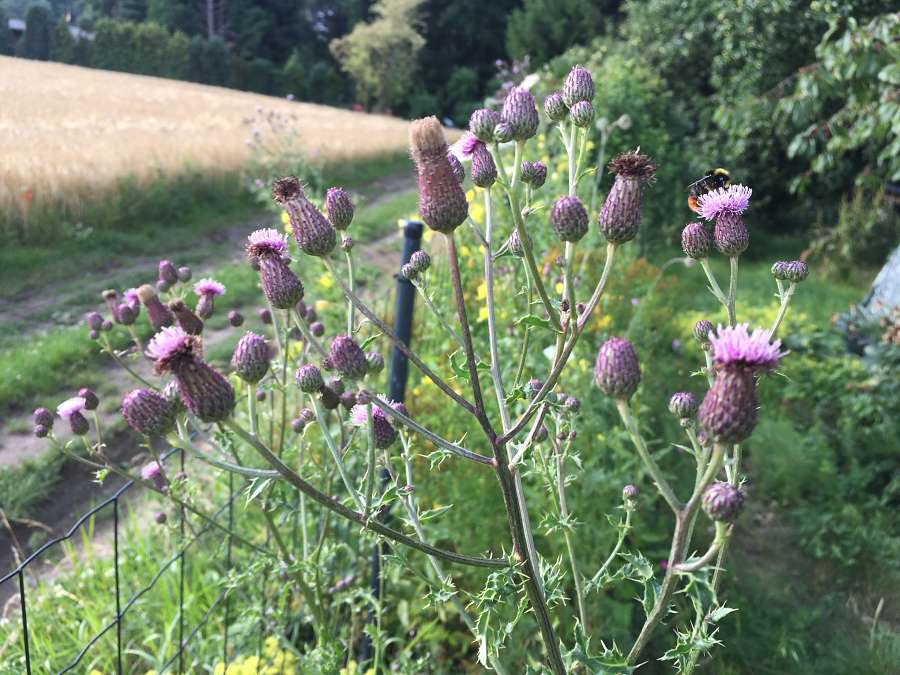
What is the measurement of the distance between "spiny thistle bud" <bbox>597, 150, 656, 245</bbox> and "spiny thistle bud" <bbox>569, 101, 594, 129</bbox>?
19 cm

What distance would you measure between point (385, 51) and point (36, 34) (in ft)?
86.9

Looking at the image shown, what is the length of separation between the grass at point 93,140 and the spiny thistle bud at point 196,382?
→ 781 centimetres

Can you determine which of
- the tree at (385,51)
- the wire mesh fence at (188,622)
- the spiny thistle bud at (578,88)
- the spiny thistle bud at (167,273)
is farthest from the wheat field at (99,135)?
the tree at (385,51)

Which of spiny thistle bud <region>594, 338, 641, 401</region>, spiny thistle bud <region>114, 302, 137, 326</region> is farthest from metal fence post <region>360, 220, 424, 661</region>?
spiny thistle bud <region>594, 338, 641, 401</region>

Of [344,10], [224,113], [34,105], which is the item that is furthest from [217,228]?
[344,10]

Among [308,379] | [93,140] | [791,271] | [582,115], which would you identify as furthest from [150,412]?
[93,140]

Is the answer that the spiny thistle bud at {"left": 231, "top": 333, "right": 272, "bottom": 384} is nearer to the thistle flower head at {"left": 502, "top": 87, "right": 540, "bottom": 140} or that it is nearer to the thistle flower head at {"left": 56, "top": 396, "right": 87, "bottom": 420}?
the thistle flower head at {"left": 502, "top": 87, "right": 540, "bottom": 140}

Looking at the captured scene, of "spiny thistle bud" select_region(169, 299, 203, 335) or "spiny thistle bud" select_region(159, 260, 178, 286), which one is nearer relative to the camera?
"spiny thistle bud" select_region(169, 299, 203, 335)

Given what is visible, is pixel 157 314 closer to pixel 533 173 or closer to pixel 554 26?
pixel 533 173

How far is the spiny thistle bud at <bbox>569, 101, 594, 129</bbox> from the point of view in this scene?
1445mm

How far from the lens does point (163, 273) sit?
235 cm

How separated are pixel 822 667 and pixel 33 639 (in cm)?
303

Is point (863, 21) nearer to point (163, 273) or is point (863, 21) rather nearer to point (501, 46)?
point (163, 273)

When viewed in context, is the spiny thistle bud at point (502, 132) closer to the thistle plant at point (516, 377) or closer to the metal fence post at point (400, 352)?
the thistle plant at point (516, 377)
